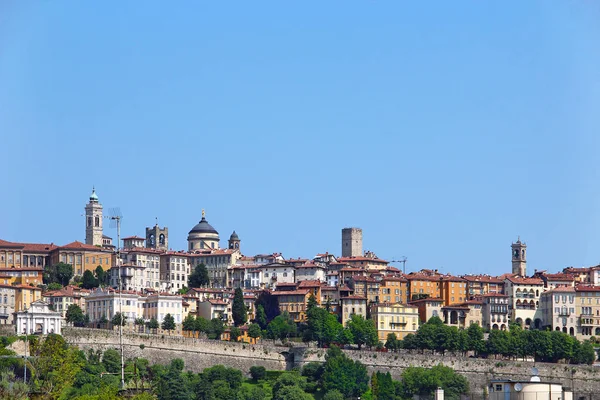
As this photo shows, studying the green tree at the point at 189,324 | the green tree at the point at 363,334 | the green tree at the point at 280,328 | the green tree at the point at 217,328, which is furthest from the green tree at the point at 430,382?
the green tree at the point at 189,324

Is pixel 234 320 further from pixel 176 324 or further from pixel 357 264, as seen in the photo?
pixel 357 264

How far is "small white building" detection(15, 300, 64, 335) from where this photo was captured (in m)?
87.9

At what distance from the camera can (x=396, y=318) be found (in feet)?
331

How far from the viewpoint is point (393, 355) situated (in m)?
93.4

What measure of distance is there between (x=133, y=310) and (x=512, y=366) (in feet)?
78.8

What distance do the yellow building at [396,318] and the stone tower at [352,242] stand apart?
841 inches

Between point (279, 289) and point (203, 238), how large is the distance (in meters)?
22.2

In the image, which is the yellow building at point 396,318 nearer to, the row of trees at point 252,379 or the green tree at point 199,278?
the row of trees at point 252,379

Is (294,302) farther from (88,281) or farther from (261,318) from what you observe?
(88,281)

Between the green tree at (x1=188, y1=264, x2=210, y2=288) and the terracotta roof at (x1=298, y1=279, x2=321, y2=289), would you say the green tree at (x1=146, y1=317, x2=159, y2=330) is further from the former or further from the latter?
the green tree at (x1=188, y1=264, x2=210, y2=288)

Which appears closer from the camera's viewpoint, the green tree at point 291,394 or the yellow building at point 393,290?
the green tree at point 291,394

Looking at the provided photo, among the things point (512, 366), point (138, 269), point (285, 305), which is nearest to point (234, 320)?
A: point (285, 305)

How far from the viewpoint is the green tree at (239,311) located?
99188 millimetres

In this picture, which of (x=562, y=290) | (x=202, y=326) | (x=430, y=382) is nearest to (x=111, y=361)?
(x=202, y=326)
